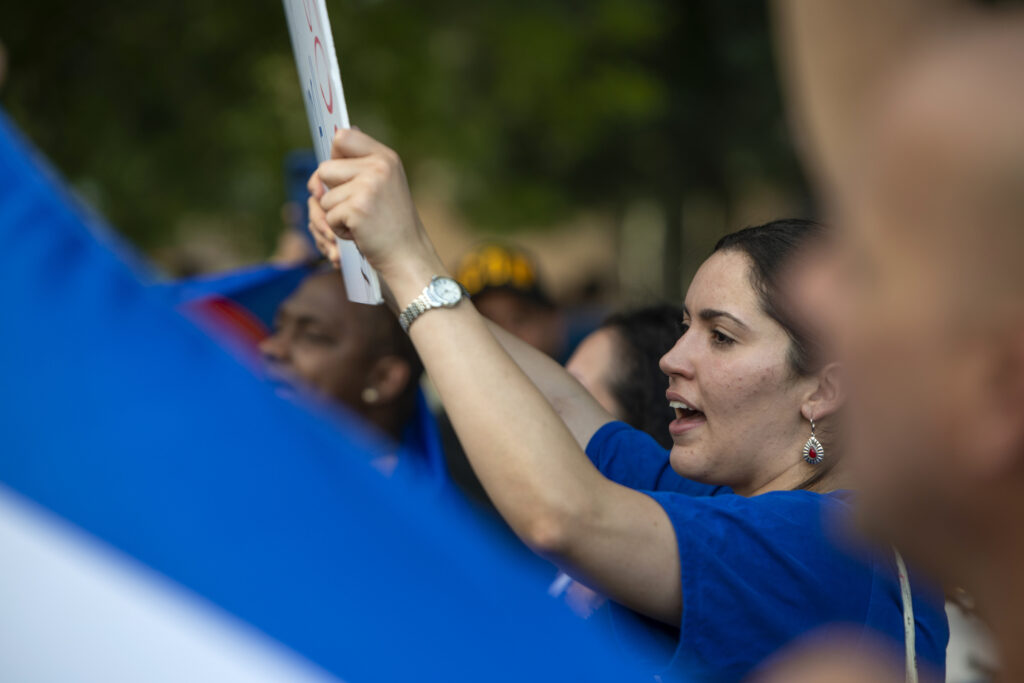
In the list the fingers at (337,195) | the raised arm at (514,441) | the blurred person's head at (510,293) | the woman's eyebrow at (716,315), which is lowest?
the raised arm at (514,441)

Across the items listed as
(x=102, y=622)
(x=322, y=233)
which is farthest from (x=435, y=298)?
(x=102, y=622)

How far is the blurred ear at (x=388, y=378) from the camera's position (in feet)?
11.8

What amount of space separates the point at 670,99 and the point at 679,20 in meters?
0.90

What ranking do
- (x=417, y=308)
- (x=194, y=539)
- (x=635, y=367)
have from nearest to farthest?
1. (x=194, y=539)
2. (x=417, y=308)
3. (x=635, y=367)

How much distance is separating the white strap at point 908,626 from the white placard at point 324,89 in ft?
2.89

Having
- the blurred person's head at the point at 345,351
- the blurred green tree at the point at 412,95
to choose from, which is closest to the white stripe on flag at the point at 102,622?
the blurred person's head at the point at 345,351

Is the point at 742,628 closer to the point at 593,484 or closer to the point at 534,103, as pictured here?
the point at 593,484

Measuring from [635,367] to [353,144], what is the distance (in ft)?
5.54

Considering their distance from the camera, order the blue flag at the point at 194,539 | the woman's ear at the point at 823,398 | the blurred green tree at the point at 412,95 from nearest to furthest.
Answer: the blue flag at the point at 194,539 → the woman's ear at the point at 823,398 → the blurred green tree at the point at 412,95

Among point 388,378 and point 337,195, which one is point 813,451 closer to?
point 337,195

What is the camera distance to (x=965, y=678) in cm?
285

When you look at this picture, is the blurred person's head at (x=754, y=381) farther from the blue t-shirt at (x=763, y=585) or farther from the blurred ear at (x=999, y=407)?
the blurred ear at (x=999, y=407)

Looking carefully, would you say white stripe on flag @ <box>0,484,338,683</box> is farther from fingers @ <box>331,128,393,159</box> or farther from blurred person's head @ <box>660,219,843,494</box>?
blurred person's head @ <box>660,219,843,494</box>

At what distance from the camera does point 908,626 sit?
1.50 m
